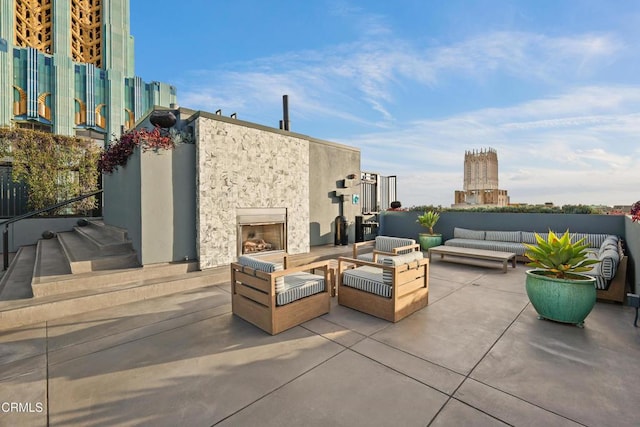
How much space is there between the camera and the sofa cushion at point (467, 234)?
7.98m

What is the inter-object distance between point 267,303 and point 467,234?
7166 millimetres

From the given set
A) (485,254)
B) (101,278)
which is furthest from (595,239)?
(101,278)

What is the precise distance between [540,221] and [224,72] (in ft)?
32.7

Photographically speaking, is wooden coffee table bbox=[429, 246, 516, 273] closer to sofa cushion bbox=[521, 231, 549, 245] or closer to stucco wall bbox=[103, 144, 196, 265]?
sofa cushion bbox=[521, 231, 549, 245]

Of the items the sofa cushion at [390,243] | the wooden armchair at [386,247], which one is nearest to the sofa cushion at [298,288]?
the wooden armchair at [386,247]

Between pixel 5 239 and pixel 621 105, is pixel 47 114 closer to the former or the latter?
pixel 5 239

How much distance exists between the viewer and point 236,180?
6012mm

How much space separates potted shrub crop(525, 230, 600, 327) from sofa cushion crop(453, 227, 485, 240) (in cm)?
453

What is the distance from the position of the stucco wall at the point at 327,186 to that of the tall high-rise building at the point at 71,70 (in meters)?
12.1

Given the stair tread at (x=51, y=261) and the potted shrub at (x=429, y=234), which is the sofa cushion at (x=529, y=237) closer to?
the potted shrub at (x=429, y=234)

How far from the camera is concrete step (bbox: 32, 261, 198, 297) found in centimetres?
403

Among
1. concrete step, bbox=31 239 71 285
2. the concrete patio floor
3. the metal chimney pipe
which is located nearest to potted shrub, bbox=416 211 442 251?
the concrete patio floor

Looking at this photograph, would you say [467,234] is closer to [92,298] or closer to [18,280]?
[92,298]

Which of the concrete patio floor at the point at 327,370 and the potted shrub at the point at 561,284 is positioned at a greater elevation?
the potted shrub at the point at 561,284
